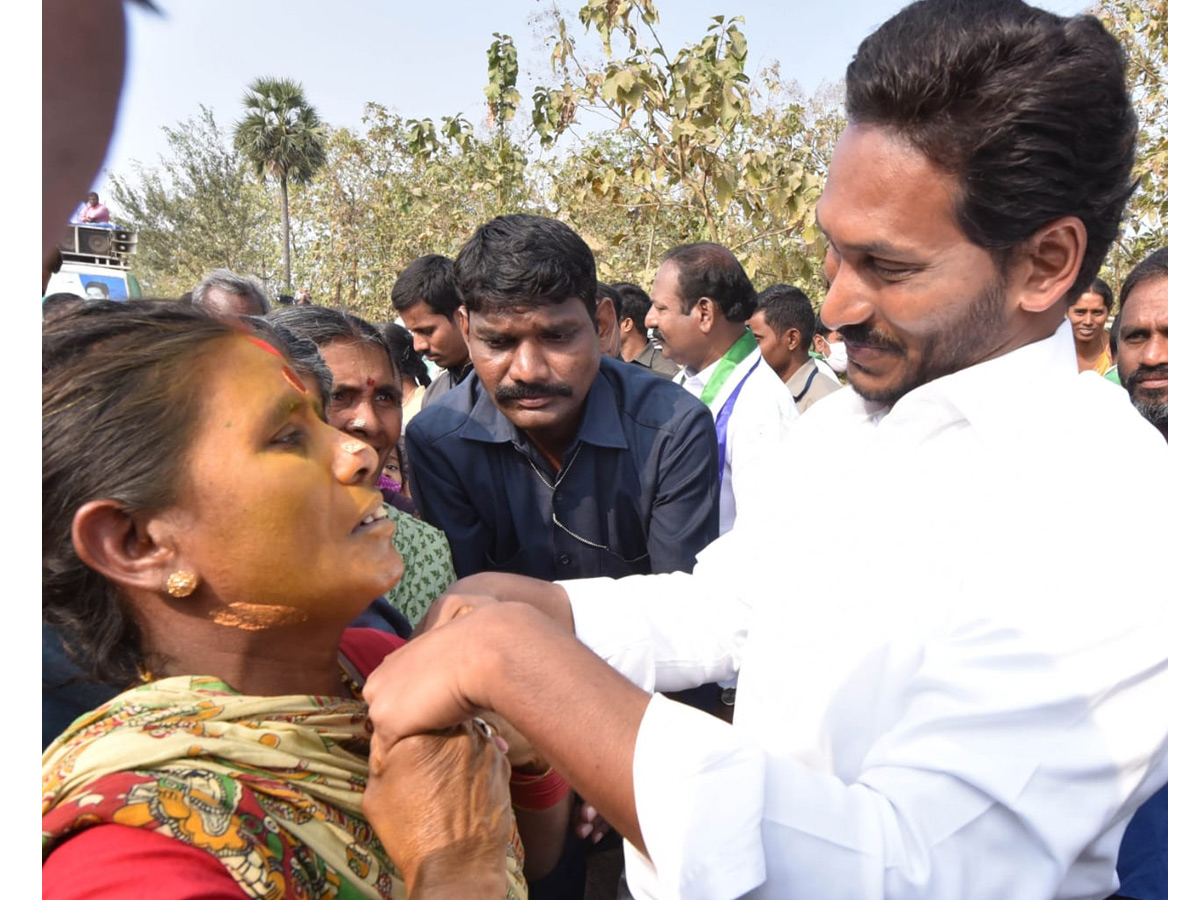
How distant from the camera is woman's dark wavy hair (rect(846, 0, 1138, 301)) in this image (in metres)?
1.62

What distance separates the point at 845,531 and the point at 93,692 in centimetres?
161

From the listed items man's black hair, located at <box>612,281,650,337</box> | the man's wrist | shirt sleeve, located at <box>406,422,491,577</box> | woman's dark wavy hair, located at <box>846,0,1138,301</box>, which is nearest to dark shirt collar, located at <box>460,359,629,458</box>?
shirt sleeve, located at <box>406,422,491,577</box>

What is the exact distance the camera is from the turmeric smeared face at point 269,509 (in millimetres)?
1484

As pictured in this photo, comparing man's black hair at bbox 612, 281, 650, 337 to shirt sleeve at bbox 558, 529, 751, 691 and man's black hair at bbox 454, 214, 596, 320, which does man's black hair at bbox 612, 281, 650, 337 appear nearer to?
man's black hair at bbox 454, 214, 596, 320

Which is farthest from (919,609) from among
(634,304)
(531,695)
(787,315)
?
(634,304)

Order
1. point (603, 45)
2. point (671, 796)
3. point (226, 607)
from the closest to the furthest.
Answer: point (671, 796) < point (226, 607) < point (603, 45)

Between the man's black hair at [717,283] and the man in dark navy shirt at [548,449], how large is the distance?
2.29 meters

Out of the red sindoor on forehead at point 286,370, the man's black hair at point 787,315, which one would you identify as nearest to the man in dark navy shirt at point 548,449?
the red sindoor on forehead at point 286,370

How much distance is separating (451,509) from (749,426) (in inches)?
81.1

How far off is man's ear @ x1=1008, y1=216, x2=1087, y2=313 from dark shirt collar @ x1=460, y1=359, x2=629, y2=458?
1619mm

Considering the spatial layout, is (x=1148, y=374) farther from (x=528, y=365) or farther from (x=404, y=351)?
(x=404, y=351)

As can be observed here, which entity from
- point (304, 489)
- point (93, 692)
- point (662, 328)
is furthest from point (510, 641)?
point (662, 328)

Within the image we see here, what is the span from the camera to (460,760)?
1427 millimetres

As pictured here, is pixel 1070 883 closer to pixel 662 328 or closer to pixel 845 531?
pixel 845 531
